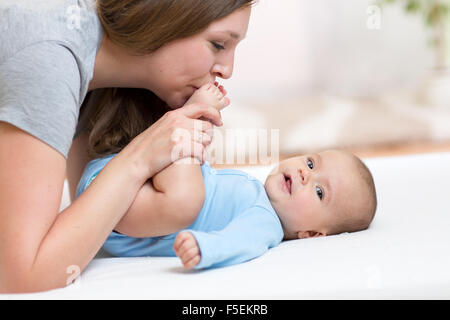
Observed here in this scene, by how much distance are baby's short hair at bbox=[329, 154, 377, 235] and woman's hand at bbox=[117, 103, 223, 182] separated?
14.2 inches

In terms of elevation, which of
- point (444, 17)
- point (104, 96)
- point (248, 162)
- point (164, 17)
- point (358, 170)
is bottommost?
point (248, 162)

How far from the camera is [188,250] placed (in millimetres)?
983

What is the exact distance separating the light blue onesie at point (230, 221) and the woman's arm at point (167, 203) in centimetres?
4

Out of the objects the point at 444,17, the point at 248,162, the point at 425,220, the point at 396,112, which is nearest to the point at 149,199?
the point at 425,220

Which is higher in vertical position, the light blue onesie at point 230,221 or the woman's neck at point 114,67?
the woman's neck at point 114,67

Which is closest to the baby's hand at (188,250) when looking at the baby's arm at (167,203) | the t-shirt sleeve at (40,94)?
the baby's arm at (167,203)

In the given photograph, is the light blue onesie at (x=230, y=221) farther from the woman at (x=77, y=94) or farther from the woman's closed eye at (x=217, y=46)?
the woman's closed eye at (x=217, y=46)

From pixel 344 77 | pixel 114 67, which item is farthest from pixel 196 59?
pixel 344 77

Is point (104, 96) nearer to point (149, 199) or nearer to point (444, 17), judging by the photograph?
point (149, 199)

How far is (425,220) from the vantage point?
51.5 inches

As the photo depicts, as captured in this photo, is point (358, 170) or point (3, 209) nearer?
point (3, 209)

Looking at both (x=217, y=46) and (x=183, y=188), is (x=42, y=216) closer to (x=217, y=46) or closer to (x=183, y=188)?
(x=183, y=188)

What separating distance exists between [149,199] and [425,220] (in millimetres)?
643

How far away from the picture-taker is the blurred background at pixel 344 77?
3.51 meters
